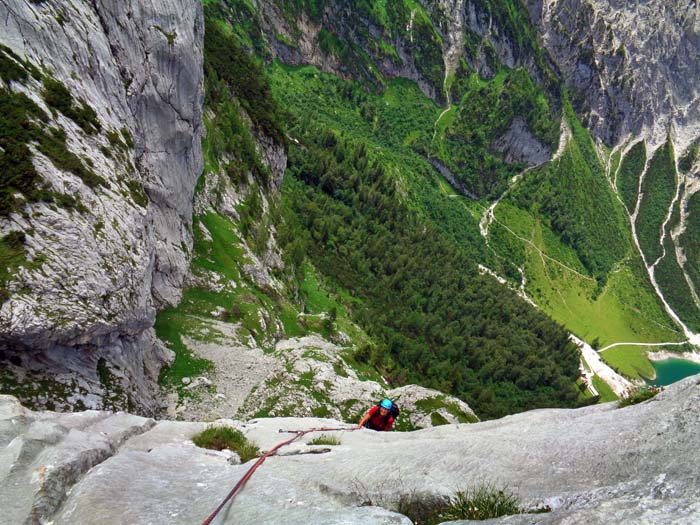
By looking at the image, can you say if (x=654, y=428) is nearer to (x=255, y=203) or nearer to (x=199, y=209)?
(x=199, y=209)

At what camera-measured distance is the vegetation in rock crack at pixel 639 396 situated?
1206 cm

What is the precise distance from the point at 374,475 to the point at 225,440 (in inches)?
323

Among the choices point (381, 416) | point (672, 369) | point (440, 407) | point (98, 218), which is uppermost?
point (672, 369)

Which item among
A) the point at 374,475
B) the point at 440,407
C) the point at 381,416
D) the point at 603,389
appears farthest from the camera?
the point at 603,389

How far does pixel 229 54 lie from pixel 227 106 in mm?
21844

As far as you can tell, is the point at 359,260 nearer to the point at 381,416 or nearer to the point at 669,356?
the point at 381,416

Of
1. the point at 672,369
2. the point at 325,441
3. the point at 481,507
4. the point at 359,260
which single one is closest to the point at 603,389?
the point at 672,369

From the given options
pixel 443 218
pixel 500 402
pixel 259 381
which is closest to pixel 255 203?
pixel 259 381

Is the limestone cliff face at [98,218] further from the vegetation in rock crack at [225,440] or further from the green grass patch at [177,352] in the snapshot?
the vegetation in rock crack at [225,440]

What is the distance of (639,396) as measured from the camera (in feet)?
40.8

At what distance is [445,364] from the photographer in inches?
3885

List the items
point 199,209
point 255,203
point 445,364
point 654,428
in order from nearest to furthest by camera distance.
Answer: point 654,428 → point 199,209 → point 255,203 → point 445,364

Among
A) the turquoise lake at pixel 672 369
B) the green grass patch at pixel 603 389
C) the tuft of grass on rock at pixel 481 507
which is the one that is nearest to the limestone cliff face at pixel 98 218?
the tuft of grass on rock at pixel 481 507

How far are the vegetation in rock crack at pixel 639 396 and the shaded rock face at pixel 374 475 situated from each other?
833 millimetres
